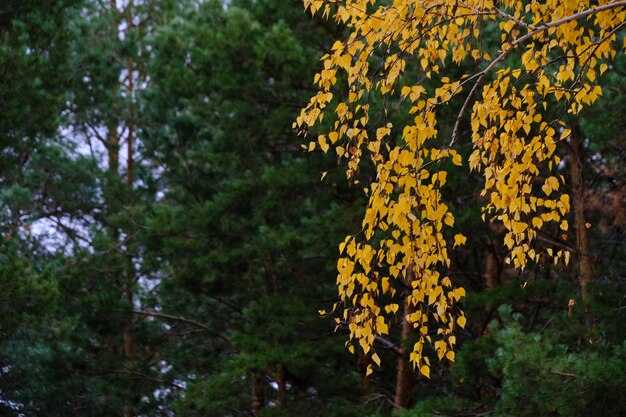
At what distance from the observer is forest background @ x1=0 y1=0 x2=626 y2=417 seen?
8.16 m

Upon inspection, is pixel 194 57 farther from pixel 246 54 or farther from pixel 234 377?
pixel 234 377

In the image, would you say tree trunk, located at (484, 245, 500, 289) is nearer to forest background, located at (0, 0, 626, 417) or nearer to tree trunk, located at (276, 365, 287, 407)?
forest background, located at (0, 0, 626, 417)

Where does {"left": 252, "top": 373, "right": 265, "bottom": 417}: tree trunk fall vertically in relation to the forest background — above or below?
below

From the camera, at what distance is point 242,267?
37.1ft

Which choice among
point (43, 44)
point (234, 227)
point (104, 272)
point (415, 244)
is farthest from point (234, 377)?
point (415, 244)

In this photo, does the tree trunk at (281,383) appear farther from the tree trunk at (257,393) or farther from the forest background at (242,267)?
the tree trunk at (257,393)

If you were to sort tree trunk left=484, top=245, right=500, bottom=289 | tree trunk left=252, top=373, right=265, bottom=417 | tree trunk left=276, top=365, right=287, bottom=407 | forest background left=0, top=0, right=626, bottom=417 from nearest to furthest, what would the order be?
forest background left=0, top=0, right=626, bottom=417 → tree trunk left=276, top=365, right=287, bottom=407 → tree trunk left=252, top=373, right=265, bottom=417 → tree trunk left=484, top=245, right=500, bottom=289

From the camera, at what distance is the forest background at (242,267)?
816 cm

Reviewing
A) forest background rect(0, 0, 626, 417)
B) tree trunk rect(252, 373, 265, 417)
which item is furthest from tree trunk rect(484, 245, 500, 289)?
tree trunk rect(252, 373, 265, 417)

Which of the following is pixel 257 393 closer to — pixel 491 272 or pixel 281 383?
pixel 281 383

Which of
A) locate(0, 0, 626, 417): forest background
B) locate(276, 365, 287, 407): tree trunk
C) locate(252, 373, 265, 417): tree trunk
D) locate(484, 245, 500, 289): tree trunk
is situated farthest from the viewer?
locate(484, 245, 500, 289): tree trunk

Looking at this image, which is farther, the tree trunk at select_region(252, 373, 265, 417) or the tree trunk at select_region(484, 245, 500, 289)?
the tree trunk at select_region(484, 245, 500, 289)

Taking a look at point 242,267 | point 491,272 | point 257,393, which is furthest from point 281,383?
point 491,272

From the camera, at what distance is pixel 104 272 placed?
39.5 feet
